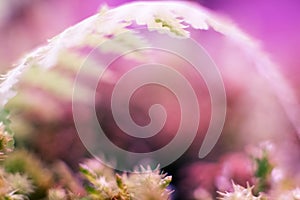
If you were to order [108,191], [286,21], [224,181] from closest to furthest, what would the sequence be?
[108,191], [224,181], [286,21]

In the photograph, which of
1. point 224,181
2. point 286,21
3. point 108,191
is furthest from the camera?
point 286,21

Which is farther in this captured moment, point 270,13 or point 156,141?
point 270,13

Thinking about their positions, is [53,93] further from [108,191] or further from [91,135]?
[108,191]

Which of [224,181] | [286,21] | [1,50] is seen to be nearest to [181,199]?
[224,181]

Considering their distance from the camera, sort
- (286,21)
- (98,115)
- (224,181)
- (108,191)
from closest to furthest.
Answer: (108,191) → (224,181) → (98,115) → (286,21)

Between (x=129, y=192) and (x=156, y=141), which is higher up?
(x=156, y=141)

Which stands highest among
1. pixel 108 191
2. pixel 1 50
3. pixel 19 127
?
pixel 1 50

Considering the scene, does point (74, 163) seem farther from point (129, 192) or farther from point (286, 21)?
point (286, 21)

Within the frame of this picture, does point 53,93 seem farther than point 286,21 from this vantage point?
No

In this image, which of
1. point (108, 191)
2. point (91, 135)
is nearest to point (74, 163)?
point (91, 135)
